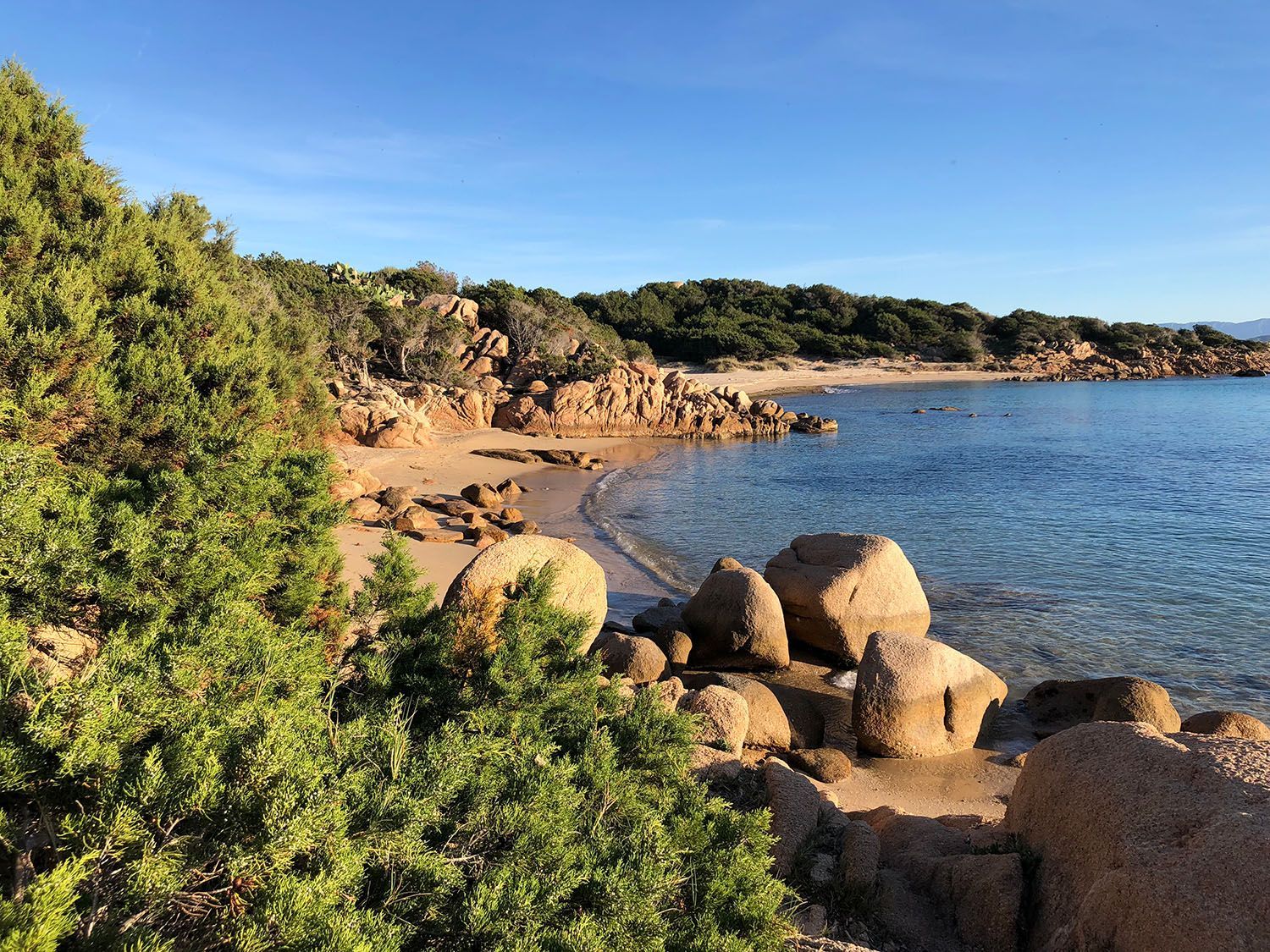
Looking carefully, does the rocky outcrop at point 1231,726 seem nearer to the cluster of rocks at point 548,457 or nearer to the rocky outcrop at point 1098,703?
the rocky outcrop at point 1098,703

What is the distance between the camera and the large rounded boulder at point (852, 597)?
11945mm

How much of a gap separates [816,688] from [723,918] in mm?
7998

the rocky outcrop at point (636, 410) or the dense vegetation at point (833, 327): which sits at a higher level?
the dense vegetation at point (833, 327)

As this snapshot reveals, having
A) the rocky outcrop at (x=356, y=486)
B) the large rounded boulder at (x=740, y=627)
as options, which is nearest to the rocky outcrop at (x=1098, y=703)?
the large rounded boulder at (x=740, y=627)

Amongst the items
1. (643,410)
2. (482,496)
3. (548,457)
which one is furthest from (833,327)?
(482,496)

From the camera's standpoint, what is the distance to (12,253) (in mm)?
7125

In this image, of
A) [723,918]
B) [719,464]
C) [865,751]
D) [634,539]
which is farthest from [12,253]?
[719,464]

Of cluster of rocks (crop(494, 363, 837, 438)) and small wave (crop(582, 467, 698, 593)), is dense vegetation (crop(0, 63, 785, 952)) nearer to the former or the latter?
small wave (crop(582, 467, 698, 593))

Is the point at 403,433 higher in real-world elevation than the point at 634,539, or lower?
higher

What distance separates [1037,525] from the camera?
69.4ft

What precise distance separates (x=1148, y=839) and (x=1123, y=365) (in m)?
103

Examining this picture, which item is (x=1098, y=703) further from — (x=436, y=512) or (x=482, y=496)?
(x=482, y=496)

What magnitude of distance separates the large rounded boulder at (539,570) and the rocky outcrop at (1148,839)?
4.70 meters

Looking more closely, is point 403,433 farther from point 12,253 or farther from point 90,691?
point 90,691
